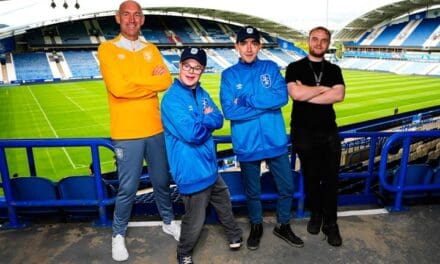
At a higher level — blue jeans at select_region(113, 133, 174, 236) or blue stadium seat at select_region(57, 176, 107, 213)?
blue jeans at select_region(113, 133, 174, 236)

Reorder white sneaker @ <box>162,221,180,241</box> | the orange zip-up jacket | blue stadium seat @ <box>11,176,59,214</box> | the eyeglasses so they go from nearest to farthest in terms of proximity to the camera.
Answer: the eyeglasses → the orange zip-up jacket → white sneaker @ <box>162,221,180,241</box> → blue stadium seat @ <box>11,176,59,214</box>

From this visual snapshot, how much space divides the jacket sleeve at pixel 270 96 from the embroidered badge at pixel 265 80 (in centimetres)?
2

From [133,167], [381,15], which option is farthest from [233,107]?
[381,15]

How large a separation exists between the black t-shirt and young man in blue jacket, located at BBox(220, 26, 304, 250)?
0.21 meters

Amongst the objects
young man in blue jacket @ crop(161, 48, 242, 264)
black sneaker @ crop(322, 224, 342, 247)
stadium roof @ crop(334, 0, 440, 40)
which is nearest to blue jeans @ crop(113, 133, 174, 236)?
young man in blue jacket @ crop(161, 48, 242, 264)

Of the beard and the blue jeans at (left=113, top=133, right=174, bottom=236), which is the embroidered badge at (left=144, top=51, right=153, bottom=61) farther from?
the beard

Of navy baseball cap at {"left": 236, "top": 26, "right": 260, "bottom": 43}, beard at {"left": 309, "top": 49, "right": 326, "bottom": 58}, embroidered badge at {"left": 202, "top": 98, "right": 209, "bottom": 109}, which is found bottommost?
embroidered badge at {"left": 202, "top": 98, "right": 209, "bottom": 109}

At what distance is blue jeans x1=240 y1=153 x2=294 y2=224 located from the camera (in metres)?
3.17

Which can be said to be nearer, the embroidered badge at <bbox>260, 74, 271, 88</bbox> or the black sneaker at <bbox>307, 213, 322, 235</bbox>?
the embroidered badge at <bbox>260, 74, 271, 88</bbox>

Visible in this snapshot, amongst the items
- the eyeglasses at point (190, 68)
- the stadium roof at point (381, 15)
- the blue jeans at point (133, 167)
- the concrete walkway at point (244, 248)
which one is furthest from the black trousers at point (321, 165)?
the stadium roof at point (381, 15)

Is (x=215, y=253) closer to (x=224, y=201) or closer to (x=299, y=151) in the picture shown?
(x=224, y=201)

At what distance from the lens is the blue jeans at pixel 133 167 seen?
2990 millimetres

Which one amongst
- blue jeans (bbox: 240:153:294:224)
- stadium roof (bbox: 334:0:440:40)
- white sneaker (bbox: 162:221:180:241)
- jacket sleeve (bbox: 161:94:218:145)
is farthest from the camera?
stadium roof (bbox: 334:0:440:40)

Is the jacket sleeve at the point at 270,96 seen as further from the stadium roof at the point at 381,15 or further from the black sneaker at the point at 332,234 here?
the stadium roof at the point at 381,15
